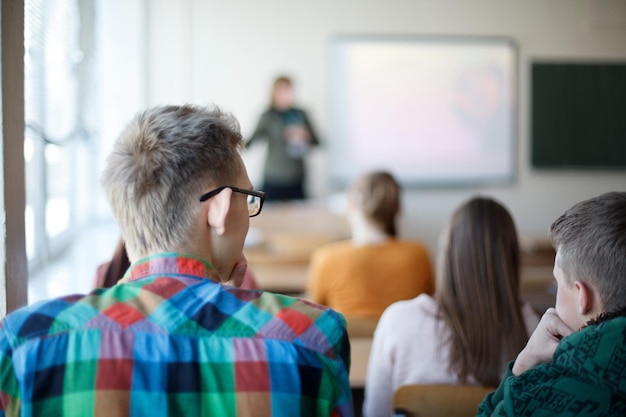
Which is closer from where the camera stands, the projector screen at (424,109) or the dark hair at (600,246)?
the dark hair at (600,246)

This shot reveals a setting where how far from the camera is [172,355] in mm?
930

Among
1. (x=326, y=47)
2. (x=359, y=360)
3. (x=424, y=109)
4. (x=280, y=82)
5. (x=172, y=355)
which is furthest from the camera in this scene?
(x=424, y=109)

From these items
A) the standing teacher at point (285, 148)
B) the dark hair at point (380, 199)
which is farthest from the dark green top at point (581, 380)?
the standing teacher at point (285, 148)

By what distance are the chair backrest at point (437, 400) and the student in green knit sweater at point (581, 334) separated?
55 centimetres

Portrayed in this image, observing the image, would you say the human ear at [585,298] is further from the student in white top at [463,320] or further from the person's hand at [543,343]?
the student in white top at [463,320]

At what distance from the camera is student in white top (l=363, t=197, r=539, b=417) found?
1852 mm

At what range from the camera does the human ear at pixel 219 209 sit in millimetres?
1037

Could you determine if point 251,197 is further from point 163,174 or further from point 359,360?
point 359,360

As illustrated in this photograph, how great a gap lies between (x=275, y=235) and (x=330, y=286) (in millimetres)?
2261

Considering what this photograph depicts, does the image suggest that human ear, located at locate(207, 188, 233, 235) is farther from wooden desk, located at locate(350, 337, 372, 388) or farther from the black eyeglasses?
wooden desk, located at locate(350, 337, 372, 388)

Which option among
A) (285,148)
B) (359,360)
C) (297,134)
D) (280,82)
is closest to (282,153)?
(285,148)

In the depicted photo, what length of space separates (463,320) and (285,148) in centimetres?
444

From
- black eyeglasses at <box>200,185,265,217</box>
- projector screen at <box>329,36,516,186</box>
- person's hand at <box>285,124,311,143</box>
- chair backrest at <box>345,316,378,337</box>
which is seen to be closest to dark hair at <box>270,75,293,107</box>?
person's hand at <box>285,124,311,143</box>

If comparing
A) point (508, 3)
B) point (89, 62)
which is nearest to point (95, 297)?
point (89, 62)
